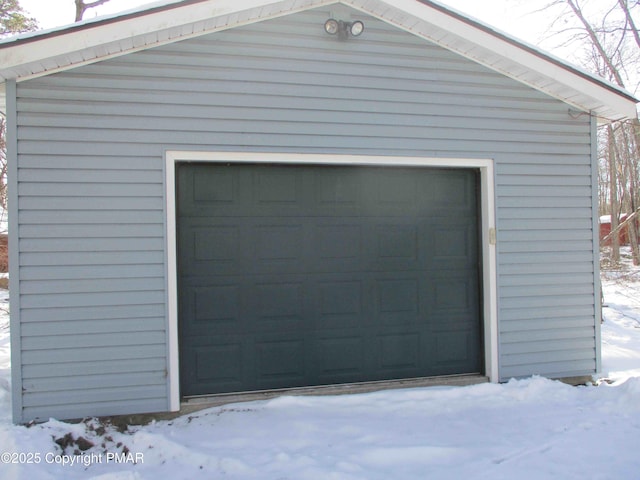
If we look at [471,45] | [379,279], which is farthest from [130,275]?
[471,45]

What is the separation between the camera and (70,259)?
13.0 feet

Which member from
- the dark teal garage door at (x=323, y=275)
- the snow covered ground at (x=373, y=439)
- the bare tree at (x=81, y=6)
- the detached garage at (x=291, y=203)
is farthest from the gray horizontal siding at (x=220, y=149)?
the bare tree at (x=81, y=6)

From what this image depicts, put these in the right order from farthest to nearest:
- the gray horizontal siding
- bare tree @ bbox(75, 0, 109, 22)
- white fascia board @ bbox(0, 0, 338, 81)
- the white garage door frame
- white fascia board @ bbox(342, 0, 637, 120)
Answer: bare tree @ bbox(75, 0, 109, 22), white fascia board @ bbox(342, 0, 637, 120), the white garage door frame, the gray horizontal siding, white fascia board @ bbox(0, 0, 338, 81)

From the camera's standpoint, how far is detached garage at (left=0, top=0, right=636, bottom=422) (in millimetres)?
3945

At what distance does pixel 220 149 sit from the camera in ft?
13.9

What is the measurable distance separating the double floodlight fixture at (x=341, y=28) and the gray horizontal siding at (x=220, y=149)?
0.08 m

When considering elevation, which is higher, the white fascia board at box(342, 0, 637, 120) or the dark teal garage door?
the white fascia board at box(342, 0, 637, 120)

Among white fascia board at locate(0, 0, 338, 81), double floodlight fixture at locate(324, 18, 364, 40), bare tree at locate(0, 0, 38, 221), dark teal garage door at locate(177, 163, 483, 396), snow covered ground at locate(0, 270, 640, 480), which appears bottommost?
snow covered ground at locate(0, 270, 640, 480)

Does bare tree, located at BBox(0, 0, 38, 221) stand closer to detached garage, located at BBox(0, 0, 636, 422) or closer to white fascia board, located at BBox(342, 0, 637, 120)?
detached garage, located at BBox(0, 0, 636, 422)

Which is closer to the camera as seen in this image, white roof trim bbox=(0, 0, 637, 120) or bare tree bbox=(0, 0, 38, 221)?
white roof trim bbox=(0, 0, 637, 120)

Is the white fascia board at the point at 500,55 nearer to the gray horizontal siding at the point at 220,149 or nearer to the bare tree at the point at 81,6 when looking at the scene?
the gray horizontal siding at the point at 220,149

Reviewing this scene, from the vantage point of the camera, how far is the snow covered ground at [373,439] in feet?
10.5

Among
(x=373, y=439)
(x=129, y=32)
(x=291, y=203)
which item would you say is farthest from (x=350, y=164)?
(x=373, y=439)

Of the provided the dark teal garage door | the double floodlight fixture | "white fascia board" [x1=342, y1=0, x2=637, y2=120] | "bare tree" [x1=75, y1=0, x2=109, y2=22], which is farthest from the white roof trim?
"bare tree" [x1=75, y1=0, x2=109, y2=22]
